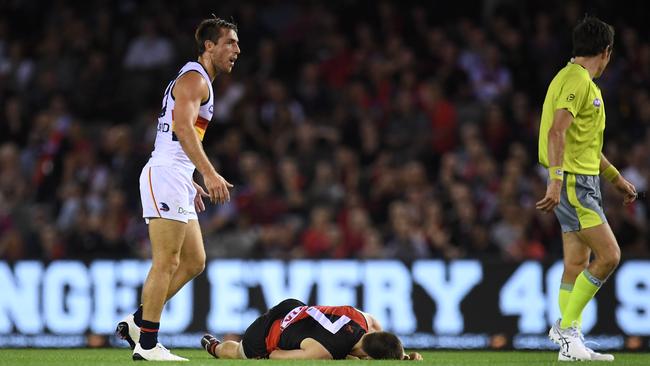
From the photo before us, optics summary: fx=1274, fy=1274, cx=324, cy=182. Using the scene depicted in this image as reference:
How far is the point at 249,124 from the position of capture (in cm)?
1677

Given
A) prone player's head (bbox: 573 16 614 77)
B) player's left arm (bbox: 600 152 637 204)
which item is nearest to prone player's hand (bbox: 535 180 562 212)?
player's left arm (bbox: 600 152 637 204)

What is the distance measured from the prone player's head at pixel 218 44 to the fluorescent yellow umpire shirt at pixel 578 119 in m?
2.28

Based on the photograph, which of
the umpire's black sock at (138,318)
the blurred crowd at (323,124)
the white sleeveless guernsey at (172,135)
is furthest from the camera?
the blurred crowd at (323,124)

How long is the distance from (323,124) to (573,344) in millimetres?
8181

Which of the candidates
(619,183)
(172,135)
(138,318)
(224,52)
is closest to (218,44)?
(224,52)

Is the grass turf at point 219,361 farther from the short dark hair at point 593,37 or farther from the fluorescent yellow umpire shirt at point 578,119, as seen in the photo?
the short dark hair at point 593,37

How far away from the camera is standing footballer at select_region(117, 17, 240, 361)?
8656mm

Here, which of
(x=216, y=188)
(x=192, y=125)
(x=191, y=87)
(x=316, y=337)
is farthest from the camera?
(x=316, y=337)

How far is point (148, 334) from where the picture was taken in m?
8.66

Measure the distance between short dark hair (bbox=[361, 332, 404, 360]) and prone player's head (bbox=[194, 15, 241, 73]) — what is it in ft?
7.12

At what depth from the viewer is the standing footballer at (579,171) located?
29.1ft

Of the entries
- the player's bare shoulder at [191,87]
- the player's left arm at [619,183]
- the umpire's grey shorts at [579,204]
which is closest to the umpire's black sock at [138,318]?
the player's bare shoulder at [191,87]

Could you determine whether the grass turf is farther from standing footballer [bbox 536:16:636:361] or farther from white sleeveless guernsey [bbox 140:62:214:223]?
white sleeveless guernsey [bbox 140:62:214:223]

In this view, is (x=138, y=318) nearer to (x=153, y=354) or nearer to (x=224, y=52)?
(x=153, y=354)
